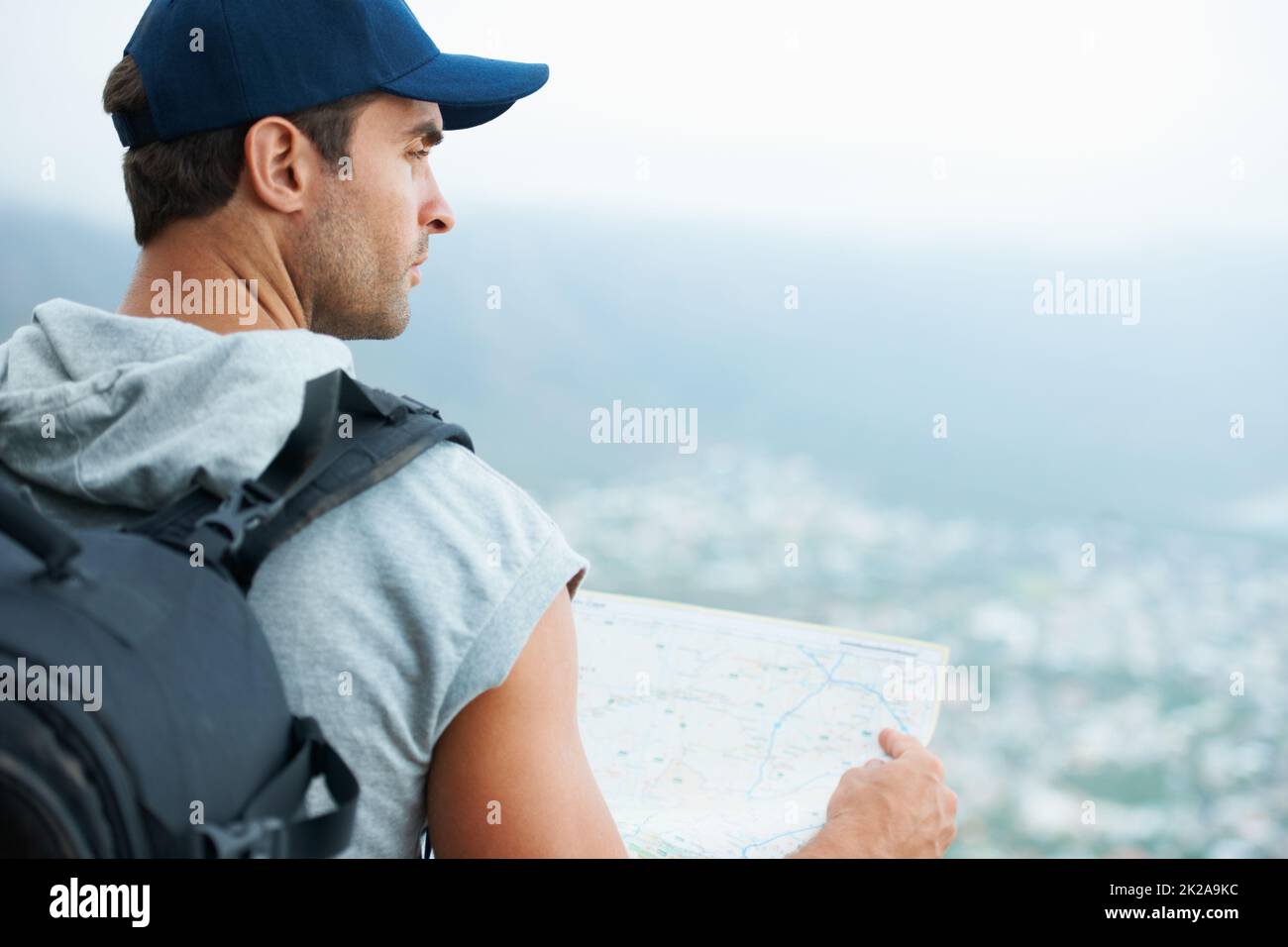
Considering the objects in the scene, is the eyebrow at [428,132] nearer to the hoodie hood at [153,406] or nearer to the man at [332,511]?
the man at [332,511]

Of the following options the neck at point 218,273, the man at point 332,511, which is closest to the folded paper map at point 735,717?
the man at point 332,511

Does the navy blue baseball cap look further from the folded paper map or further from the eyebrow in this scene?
the folded paper map

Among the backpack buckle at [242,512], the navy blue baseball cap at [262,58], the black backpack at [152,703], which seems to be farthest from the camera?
the navy blue baseball cap at [262,58]

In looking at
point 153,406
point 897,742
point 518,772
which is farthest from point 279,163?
point 897,742

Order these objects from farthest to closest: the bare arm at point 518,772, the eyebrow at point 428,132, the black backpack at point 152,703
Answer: the eyebrow at point 428,132, the bare arm at point 518,772, the black backpack at point 152,703

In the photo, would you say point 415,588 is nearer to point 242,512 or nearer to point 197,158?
point 242,512
